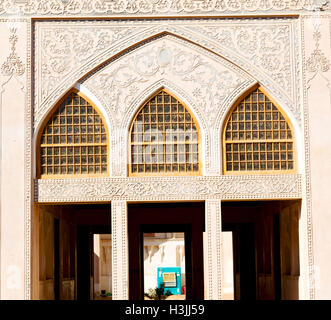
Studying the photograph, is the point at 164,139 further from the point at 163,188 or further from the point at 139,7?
the point at 139,7

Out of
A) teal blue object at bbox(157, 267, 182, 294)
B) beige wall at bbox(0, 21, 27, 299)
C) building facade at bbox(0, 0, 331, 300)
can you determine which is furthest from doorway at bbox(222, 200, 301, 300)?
teal blue object at bbox(157, 267, 182, 294)

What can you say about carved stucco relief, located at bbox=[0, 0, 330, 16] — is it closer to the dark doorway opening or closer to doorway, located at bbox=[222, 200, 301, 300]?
doorway, located at bbox=[222, 200, 301, 300]

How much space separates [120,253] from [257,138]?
8.80ft

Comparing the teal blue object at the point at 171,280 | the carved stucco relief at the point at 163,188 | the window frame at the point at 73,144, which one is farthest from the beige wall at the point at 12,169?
the teal blue object at the point at 171,280

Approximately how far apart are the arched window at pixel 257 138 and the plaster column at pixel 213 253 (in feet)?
2.15

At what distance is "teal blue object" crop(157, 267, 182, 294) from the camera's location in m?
22.6

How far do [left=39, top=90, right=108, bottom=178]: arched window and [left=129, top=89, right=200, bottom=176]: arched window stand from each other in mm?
516

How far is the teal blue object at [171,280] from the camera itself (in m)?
22.6

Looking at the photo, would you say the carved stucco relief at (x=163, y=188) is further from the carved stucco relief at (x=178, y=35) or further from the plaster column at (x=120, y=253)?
the carved stucco relief at (x=178, y=35)

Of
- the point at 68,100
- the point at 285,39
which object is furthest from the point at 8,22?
the point at 285,39

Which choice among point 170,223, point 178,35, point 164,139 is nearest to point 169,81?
point 178,35

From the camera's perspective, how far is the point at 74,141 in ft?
33.6

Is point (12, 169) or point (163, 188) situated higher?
point (12, 169)

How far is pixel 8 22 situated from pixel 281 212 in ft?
18.5
